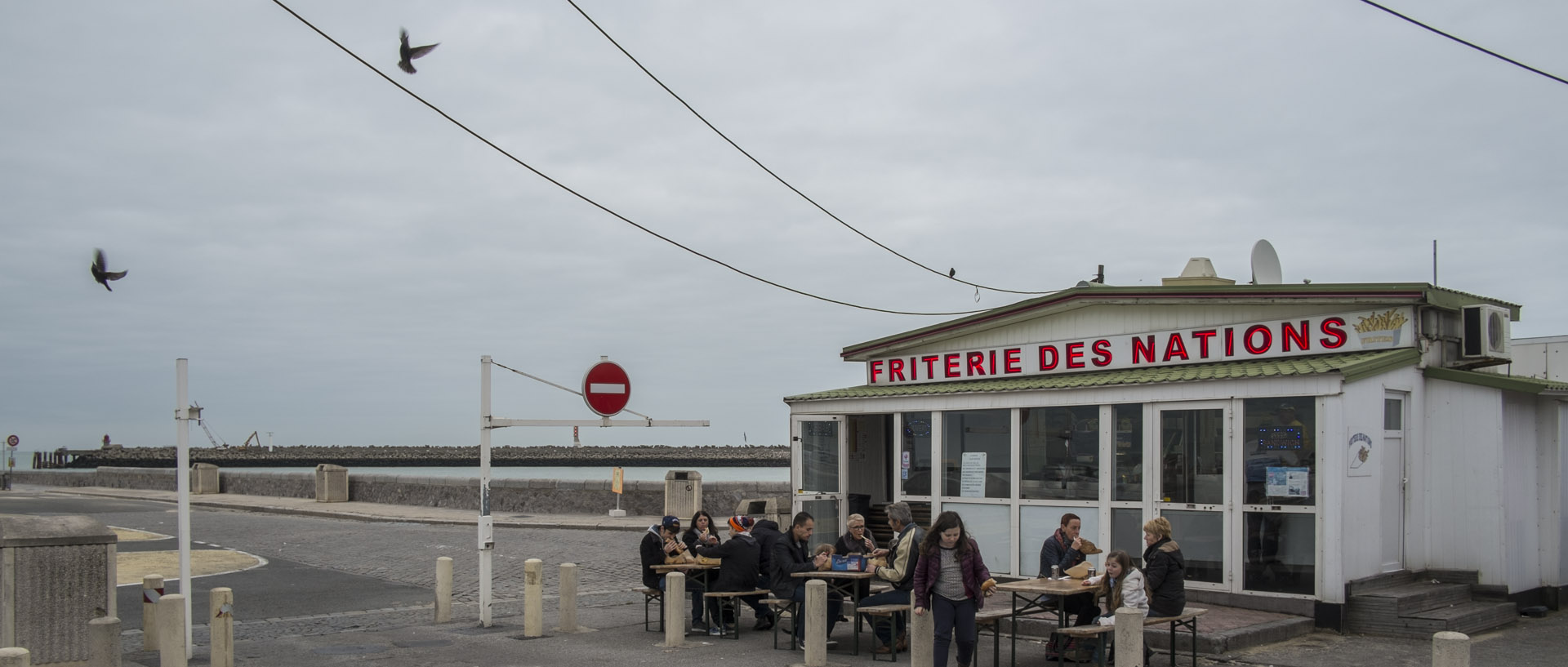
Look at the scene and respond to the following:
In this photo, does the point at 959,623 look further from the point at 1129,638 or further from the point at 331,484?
the point at 331,484

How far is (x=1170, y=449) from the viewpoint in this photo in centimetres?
1248

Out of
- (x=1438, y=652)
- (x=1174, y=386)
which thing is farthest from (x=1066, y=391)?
(x=1438, y=652)

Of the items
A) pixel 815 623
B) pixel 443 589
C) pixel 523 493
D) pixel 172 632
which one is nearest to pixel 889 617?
pixel 815 623

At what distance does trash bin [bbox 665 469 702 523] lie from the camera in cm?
2645

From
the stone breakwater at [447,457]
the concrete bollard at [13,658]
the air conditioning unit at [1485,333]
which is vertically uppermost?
the air conditioning unit at [1485,333]

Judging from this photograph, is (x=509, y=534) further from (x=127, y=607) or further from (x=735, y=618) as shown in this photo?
(x=735, y=618)

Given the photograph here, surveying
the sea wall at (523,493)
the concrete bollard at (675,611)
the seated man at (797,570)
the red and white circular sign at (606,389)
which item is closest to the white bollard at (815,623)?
the seated man at (797,570)

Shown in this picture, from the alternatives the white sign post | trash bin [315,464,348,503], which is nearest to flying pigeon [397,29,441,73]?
the white sign post

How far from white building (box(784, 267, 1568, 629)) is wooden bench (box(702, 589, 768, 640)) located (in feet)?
10.7

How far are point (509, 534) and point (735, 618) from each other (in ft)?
42.2

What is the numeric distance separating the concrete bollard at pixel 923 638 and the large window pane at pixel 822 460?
7.21 meters

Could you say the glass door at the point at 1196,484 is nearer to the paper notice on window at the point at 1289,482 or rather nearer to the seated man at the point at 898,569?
the paper notice on window at the point at 1289,482

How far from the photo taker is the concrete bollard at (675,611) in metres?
11.4

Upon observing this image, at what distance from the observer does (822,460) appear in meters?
16.8
